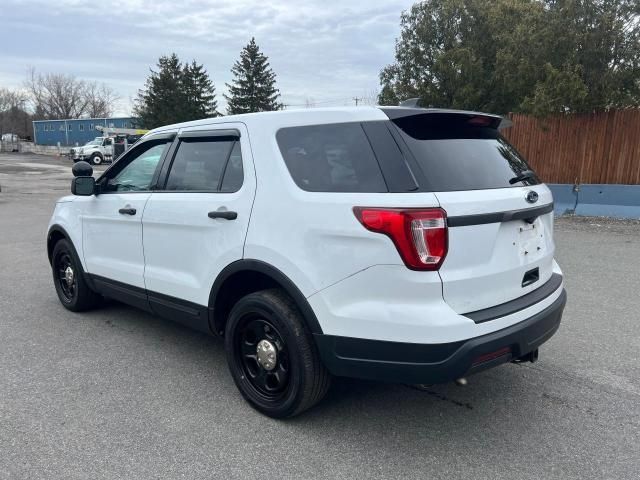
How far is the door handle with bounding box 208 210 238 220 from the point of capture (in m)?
3.17

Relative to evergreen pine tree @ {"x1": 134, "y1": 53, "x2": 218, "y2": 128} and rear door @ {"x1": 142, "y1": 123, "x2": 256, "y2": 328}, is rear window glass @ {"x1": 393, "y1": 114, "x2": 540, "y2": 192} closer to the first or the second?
rear door @ {"x1": 142, "y1": 123, "x2": 256, "y2": 328}

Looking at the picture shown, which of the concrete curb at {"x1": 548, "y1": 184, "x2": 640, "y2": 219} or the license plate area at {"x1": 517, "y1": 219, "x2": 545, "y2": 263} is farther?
the concrete curb at {"x1": 548, "y1": 184, "x2": 640, "y2": 219}

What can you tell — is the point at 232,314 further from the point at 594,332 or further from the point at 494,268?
the point at 594,332

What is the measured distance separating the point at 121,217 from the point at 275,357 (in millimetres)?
1987

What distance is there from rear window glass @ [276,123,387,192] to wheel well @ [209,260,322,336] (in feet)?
1.79

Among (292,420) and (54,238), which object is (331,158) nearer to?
(292,420)

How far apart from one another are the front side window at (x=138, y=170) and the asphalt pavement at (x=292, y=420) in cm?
133

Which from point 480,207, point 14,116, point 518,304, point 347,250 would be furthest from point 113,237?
point 14,116

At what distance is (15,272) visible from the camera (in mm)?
6906

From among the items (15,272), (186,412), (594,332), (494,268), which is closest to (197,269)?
(186,412)

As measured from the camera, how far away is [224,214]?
10.5 feet

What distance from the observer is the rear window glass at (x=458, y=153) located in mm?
2666

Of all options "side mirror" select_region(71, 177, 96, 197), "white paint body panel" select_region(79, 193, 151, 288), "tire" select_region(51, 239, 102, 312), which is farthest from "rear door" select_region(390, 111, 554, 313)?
"tire" select_region(51, 239, 102, 312)

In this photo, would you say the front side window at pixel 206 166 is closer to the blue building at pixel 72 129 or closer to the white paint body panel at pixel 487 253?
the white paint body panel at pixel 487 253
